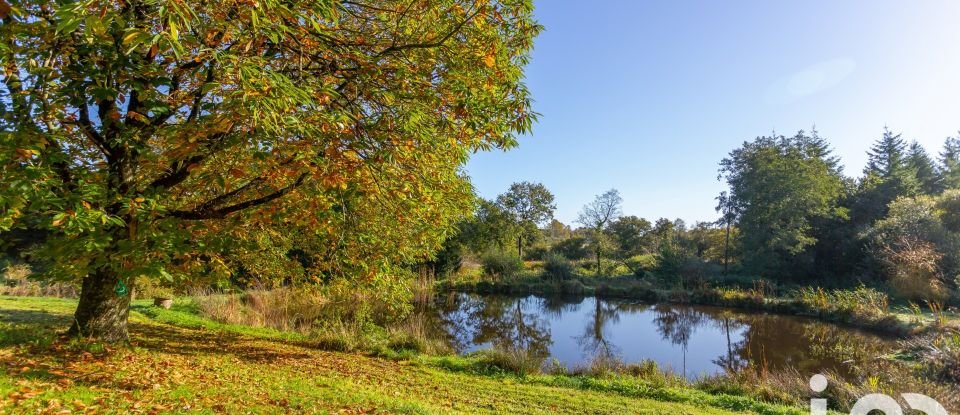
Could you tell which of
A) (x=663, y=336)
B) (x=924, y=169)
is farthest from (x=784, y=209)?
(x=924, y=169)

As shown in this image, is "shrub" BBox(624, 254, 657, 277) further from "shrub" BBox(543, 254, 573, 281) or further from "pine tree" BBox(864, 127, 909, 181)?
"pine tree" BBox(864, 127, 909, 181)

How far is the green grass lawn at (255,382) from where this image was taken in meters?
3.57

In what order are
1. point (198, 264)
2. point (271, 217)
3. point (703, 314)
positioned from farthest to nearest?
point (703, 314)
point (198, 264)
point (271, 217)

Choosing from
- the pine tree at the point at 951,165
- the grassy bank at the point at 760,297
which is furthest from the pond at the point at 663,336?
the pine tree at the point at 951,165

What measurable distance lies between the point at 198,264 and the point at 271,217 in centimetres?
183

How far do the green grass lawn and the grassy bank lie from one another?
416 inches

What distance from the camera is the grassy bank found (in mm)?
13156

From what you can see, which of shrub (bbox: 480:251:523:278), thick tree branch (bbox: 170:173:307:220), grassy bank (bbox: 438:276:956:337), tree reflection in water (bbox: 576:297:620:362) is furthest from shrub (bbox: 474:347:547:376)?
shrub (bbox: 480:251:523:278)

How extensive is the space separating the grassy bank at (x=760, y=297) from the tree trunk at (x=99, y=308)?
17.3 meters

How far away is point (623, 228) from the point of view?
34.8 meters

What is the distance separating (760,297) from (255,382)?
19.6 m

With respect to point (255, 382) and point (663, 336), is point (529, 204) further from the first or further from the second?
point (255, 382)

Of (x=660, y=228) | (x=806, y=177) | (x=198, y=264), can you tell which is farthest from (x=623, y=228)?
(x=198, y=264)

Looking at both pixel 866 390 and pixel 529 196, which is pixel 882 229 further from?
pixel 529 196
